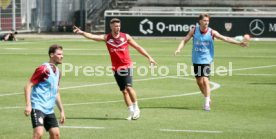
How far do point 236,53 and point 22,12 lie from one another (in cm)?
3471

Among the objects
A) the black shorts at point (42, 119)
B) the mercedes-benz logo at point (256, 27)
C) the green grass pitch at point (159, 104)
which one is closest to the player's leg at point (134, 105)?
the green grass pitch at point (159, 104)

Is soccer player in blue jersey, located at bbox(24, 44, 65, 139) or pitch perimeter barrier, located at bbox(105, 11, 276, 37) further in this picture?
pitch perimeter barrier, located at bbox(105, 11, 276, 37)

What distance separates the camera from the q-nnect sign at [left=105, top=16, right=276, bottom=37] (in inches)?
2093

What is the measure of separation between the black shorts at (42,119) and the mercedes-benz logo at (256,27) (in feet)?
139

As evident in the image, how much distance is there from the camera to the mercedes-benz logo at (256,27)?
5312cm

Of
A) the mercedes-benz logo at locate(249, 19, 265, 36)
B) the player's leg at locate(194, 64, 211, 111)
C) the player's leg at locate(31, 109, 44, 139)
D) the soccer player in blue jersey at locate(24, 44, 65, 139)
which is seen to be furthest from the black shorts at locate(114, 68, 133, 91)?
the mercedes-benz logo at locate(249, 19, 265, 36)

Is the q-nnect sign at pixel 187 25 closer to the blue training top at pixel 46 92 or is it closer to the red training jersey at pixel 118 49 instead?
the red training jersey at pixel 118 49

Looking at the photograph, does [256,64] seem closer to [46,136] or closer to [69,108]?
[69,108]

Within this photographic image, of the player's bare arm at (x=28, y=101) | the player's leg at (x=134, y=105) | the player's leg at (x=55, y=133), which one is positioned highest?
the player's bare arm at (x=28, y=101)

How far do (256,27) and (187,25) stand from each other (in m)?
4.60

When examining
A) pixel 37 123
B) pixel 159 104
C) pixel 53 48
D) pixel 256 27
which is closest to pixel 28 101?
pixel 37 123

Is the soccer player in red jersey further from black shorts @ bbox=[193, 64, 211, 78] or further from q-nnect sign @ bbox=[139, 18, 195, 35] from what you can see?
q-nnect sign @ bbox=[139, 18, 195, 35]

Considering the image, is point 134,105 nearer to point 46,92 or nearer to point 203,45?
point 203,45

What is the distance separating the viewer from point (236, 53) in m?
39.8
